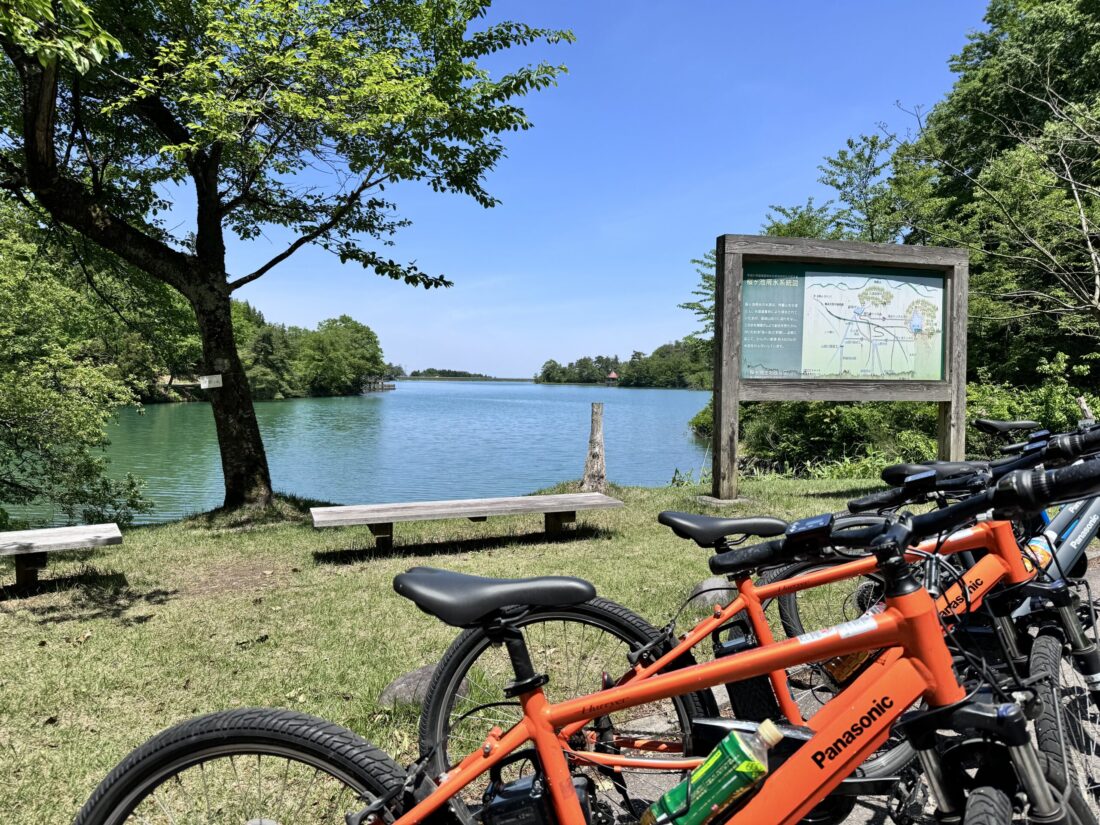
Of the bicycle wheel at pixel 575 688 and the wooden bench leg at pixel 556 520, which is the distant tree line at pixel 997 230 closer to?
the wooden bench leg at pixel 556 520

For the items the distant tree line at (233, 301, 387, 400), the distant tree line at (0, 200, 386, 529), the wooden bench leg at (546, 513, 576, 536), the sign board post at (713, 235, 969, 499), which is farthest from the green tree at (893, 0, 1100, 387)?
the distant tree line at (233, 301, 387, 400)

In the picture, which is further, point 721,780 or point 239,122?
point 239,122

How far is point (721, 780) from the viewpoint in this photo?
1.38 meters

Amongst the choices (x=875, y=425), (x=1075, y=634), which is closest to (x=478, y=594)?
(x=1075, y=634)

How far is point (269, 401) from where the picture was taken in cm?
6112

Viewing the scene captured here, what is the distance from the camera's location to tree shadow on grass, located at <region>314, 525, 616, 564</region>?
19.9ft

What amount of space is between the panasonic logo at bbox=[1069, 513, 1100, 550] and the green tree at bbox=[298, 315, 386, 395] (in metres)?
71.2

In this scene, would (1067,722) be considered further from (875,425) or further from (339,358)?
(339,358)

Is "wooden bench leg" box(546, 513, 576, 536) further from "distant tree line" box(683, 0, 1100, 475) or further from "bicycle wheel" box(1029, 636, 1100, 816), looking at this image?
"distant tree line" box(683, 0, 1100, 475)

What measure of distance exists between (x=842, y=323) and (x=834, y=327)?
113 millimetres

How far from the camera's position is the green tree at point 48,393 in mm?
9852

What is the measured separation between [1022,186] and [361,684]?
1324 centimetres

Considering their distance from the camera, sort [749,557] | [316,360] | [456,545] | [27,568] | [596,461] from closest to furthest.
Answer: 1. [749,557]
2. [27,568]
3. [456,545]
4. [596,461]
5. [316,360]

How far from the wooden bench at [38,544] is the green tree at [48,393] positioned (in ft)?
18.7
